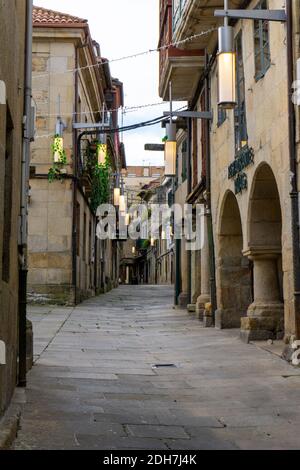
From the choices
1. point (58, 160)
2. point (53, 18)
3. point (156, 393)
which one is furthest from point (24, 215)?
point (53, 18)

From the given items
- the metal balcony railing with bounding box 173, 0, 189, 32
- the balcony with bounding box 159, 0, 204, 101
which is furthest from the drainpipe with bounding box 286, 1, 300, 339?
the balcony with bounding box 159, 0, 204, 101

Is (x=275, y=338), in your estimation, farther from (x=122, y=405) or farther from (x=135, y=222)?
(x=135, y=222)

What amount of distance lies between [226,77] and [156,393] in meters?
4.68

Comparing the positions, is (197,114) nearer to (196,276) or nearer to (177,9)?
(177,9)

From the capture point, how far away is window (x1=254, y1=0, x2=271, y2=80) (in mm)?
11148

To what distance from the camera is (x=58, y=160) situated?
1991cm

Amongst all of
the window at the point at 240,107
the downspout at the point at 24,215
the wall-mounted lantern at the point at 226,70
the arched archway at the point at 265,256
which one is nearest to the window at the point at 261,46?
the window at the point at 240,107

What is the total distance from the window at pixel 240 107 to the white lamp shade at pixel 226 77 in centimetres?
241

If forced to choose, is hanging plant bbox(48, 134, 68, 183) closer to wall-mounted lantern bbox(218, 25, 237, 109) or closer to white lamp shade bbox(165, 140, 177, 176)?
white lamp shade bbox(165, 140, 177, 176)

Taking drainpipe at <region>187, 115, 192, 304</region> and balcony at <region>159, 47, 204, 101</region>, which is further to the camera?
drainpipe at <region>187, 115, 192, 304</region>

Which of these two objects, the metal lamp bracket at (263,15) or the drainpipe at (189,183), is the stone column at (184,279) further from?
the metal lamp bracket at (263,15)

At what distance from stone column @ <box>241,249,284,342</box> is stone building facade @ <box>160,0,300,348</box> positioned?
2 cm

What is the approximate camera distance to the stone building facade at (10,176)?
5543 mm
